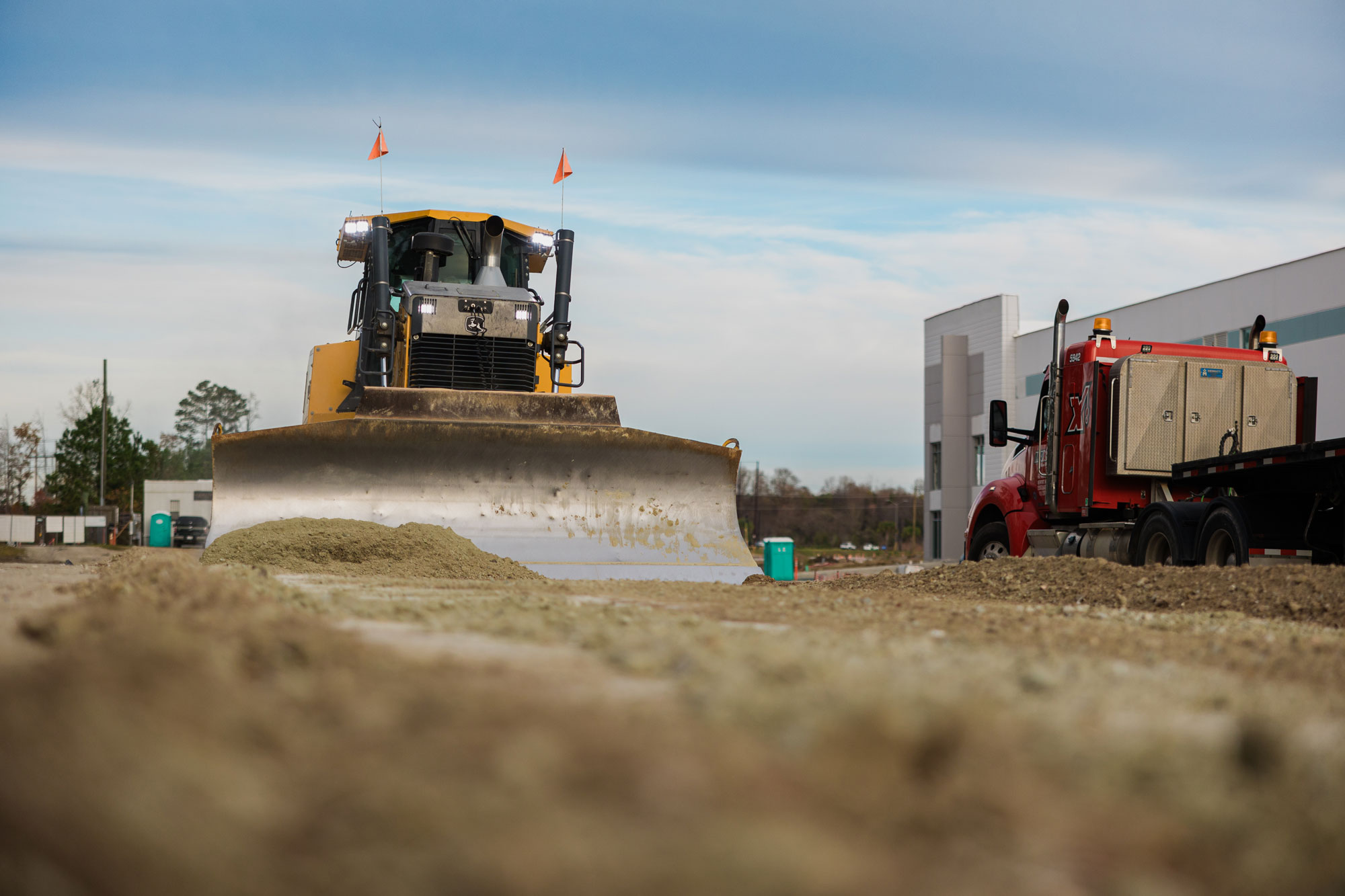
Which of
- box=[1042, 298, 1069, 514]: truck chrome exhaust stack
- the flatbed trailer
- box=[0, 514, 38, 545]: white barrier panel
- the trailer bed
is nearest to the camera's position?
the trailer bed

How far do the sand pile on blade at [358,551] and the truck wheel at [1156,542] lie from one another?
5352 mm

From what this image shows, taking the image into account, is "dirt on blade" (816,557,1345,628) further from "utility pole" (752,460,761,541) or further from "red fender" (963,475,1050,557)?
"utility pole" (752,460,761,541)

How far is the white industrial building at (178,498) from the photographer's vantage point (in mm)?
49594

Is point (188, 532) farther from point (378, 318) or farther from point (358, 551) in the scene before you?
point (358, 551)

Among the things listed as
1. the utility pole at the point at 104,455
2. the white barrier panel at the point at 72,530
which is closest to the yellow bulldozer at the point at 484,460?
the white barrier panel at the point at 72,530

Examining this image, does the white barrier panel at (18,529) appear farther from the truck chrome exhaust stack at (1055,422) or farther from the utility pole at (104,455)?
the truck chrome exhaust stack at (1055,422)

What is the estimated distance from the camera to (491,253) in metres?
10.0

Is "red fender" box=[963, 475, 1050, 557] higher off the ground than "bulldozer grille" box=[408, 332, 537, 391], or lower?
lower

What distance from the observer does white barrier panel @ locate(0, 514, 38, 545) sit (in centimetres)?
2995

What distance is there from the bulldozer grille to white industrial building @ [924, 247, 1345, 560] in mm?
19480

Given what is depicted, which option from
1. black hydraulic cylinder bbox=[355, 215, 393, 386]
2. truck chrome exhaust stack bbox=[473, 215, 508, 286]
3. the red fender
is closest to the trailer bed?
the red fender

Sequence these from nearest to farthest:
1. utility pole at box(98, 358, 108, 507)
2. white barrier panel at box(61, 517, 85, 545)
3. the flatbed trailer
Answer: the flatbed trailer → white barrier panel at box(61, 517, 85, 545) → utility pole at box(98, 358, 108, 507)

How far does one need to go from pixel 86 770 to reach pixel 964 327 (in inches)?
1495

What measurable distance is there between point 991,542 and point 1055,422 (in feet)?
Result: 6.24
